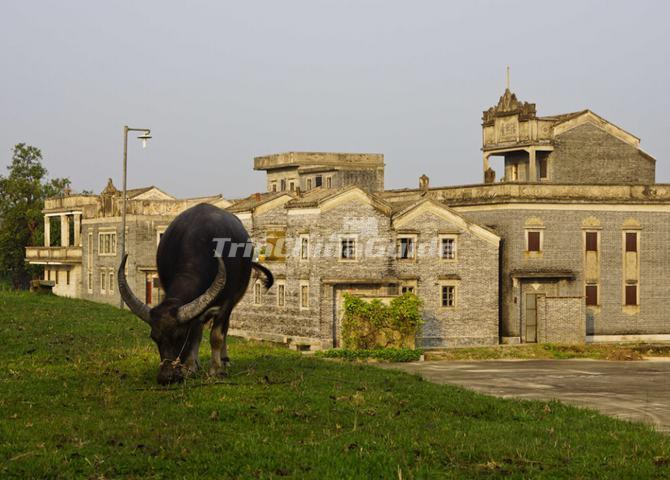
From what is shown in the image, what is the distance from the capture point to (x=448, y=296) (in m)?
47.9

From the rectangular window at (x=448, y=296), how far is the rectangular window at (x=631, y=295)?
32.1 feet

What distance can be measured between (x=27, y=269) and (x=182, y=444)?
90.4 meters

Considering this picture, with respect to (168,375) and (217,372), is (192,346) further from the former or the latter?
(217,372)

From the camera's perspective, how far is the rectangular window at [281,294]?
48.5m

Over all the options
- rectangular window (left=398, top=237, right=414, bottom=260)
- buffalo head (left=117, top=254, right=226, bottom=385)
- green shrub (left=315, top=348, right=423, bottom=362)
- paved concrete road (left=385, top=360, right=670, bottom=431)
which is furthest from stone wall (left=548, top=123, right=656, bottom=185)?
buffalo head (left=117, top=254, right=226, bottom=385)

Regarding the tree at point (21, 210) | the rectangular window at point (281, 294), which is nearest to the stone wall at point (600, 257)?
the rectangular window at point (281, 294)

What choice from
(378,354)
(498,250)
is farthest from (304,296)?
(498,250)

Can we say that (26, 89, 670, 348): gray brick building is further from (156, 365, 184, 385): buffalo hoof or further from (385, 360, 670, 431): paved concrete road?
(156, 365, 184, 385): buffalo hoof

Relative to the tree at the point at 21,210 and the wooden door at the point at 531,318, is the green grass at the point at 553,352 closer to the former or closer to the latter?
the wooden door at the point at 531,318

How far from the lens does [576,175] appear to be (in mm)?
56875

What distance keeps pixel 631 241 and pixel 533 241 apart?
18.0 ft

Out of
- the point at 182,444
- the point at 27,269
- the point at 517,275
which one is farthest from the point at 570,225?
the point at 27,269

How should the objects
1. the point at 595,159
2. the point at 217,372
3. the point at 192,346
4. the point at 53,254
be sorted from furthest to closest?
the point at 53,254
the point at 595,159
the point at 217,372
the point at 192,346

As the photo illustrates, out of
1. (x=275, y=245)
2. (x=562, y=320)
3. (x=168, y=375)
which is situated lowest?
(x=562, y=320)
